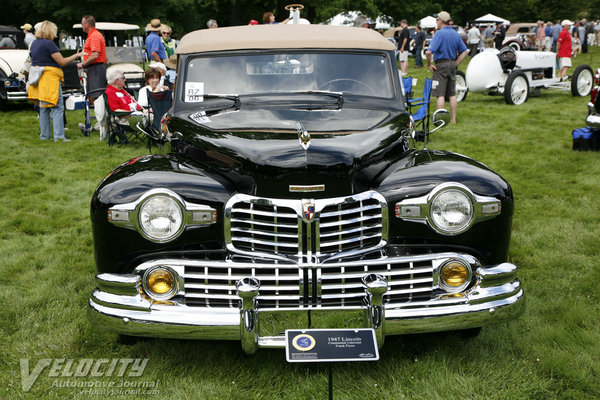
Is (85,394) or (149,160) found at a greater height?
(149,160)

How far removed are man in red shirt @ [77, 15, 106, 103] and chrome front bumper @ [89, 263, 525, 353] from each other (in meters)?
8.03

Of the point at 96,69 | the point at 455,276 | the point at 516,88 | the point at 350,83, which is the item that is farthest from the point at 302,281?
the point at 516,88

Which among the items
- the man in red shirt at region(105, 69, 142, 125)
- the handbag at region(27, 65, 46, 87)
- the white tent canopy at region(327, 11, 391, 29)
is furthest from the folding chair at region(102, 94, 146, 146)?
the white tent canopy at region(327, 11, 391, 29)

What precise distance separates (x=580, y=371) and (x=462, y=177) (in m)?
1.24

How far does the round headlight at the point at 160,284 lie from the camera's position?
301 centimetres

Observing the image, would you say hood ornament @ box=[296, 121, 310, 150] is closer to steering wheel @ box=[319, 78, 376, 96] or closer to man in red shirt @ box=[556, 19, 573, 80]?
steering wheel @ box=[319, 78, 376, 96]

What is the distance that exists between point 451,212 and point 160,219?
1.50 metres

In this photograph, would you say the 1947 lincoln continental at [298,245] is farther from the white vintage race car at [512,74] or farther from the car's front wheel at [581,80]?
the car's front wheel at [581,80]

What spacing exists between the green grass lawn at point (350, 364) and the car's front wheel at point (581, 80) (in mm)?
8258

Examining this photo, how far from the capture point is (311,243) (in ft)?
9.77

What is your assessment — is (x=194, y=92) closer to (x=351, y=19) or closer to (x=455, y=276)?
(x=455, y=276)

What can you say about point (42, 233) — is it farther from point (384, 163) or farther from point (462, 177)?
point (462, 177)

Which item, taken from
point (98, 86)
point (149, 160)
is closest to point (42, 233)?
point (149, 160)

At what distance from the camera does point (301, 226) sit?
→ 2951 mm
